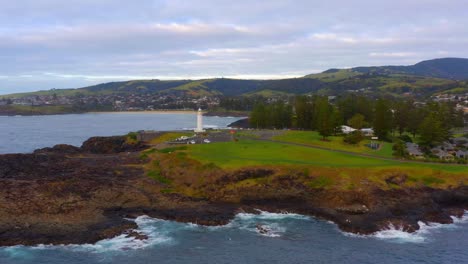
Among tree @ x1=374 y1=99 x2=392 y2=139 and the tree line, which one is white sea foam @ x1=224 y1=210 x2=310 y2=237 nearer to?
the tree line

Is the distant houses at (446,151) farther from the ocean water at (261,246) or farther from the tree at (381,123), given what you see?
the ocean water at (261,246)

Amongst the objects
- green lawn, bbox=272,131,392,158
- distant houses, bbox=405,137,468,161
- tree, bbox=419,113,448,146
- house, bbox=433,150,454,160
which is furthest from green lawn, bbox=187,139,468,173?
tree, bbox=419,113,448,146

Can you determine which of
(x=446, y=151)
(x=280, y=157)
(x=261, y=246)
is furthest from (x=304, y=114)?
(x=261, y=246)

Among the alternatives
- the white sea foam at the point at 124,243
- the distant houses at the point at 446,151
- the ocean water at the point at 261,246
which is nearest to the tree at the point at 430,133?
the distant houses at the point at 446,151

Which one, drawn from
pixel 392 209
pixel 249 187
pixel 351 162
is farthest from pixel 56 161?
pixel 392 209

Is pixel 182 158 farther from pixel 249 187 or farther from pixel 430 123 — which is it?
pixel 430 123

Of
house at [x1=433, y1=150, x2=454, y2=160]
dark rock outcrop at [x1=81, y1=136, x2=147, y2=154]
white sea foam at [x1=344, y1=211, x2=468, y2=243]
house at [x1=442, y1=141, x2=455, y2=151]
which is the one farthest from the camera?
dark rock outcrop at [x1=81, y1=136, x2=147, y2=154]

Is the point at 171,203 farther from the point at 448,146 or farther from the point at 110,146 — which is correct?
the point at 448,146
